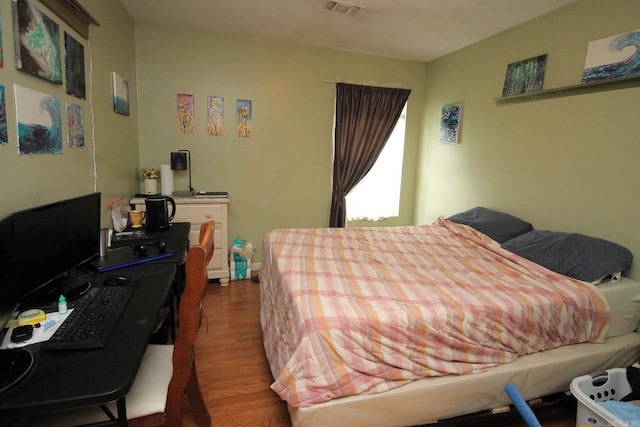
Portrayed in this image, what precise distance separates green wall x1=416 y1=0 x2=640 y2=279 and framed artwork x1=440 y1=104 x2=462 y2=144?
0.07 m

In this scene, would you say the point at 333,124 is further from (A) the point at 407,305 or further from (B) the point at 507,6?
A: (A) the point at 407,305

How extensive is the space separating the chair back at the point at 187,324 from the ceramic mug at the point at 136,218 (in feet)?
4.64

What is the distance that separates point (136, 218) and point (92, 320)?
145 cm

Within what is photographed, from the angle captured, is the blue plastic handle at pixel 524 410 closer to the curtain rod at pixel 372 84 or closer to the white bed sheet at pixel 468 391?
the white bed sheet at pixel 468 391

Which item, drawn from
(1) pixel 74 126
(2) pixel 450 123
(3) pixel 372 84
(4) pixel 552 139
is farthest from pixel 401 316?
(3) pixel 372 84

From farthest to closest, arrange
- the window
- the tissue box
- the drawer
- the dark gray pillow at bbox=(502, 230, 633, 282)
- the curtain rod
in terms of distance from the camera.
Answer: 1. the window
2. the curtain rod
3. the tissue box
4. the drawer
5. the dark gray pillow at bbox=(502, 230, 633, 282)

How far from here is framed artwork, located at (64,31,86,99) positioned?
5.59ft

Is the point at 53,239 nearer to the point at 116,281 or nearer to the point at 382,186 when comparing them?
the point at 116,281

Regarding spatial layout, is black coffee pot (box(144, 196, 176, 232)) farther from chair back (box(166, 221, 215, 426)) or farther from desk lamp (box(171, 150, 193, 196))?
chair back (box(166, 221, 215, 426))

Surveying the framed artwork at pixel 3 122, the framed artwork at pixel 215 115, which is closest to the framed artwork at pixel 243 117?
the framed artwork at pixel 215 115

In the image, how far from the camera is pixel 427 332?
148 cm

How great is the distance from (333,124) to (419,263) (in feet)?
7.14

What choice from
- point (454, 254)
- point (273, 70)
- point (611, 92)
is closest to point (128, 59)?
point (273, 70)

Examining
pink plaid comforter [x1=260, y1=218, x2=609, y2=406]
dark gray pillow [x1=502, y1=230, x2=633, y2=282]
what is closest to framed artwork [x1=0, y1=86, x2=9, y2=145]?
pink plaid comforter [x1=260, y1=218, x2=609, y2=406]
